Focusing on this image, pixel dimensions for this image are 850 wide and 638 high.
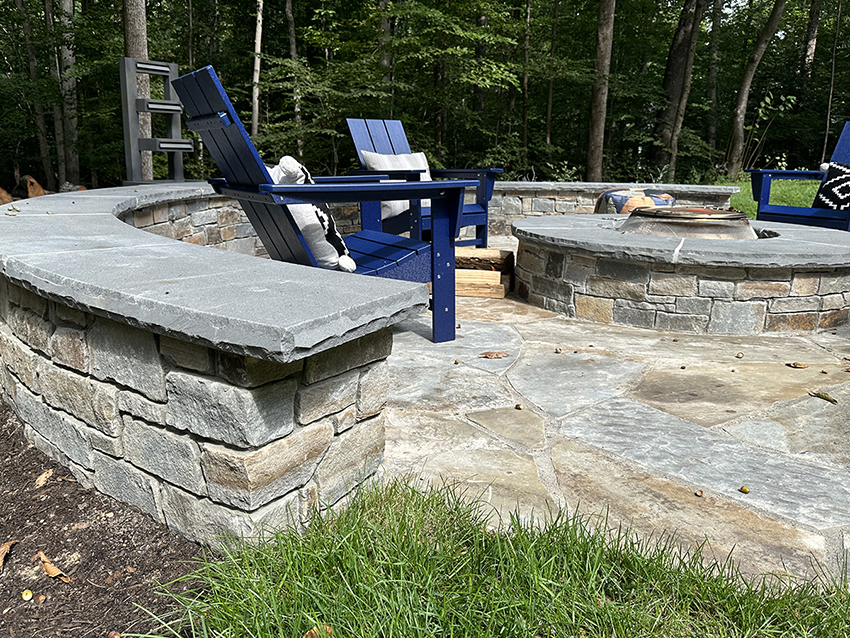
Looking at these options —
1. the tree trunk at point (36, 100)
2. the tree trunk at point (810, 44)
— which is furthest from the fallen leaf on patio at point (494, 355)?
the tree trunk at point (810, 44)

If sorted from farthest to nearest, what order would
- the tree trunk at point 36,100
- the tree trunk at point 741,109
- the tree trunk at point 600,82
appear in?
the tree trunk at point 741,109 → the tree trunk at point 36,100 → the tree trunk at point 600,82

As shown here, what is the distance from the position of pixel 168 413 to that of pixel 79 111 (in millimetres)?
11950

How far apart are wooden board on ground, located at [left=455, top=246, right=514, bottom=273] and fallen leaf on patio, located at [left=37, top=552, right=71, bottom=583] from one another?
3.41 m

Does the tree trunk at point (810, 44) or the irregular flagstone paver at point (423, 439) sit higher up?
the tree trunk at point (810, 44)

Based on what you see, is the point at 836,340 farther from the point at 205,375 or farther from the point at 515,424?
the point at 205,375

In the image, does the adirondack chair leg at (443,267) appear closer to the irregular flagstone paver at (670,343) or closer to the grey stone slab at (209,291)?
the irregular flagstone paver at (670,343)

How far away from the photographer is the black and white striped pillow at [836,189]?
5320 millimetres

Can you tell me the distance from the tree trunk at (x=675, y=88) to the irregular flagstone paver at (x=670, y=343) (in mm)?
8924

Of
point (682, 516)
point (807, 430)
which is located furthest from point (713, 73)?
point (682, 516)

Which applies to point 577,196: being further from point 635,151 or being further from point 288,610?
point 635,151

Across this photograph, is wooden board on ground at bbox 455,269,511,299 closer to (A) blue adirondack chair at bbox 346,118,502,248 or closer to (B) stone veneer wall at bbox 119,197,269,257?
(A) blue adirondack chair at bbox 346,118,502,248

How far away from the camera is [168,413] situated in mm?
1514

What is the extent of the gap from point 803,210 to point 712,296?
2.70 meters

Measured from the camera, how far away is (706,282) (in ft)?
11.6
